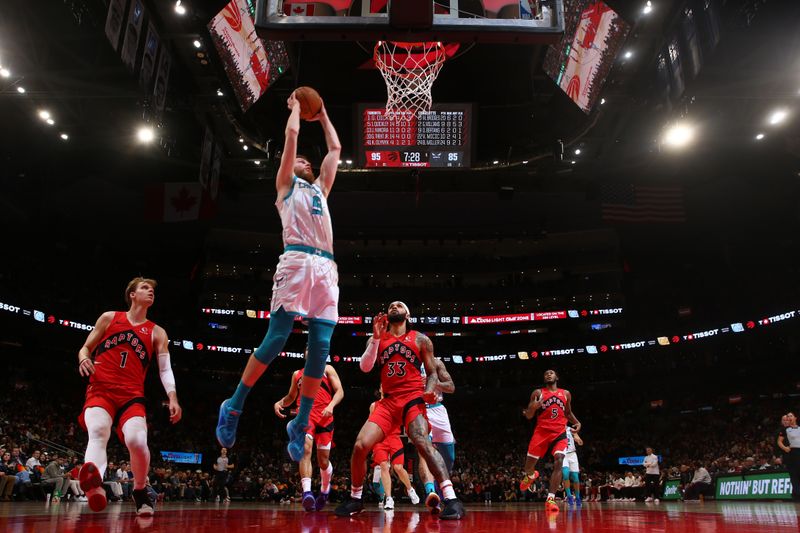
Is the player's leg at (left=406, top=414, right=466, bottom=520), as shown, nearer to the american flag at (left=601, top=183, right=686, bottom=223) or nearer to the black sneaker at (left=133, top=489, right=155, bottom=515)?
the black sneaker at (left=133, top=489, right=155, bottom=515)

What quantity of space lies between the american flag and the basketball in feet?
70.5

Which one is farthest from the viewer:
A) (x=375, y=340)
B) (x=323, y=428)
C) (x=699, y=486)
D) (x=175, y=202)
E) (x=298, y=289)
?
(x=175, y=202)

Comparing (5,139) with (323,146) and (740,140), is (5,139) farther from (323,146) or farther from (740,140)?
(740,140)

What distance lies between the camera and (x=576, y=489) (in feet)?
44.1

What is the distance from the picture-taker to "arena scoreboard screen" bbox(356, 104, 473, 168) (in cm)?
1608

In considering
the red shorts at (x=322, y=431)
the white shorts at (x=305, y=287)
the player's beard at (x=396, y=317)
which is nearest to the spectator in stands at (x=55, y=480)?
the red shorts at (x=322, y=431)

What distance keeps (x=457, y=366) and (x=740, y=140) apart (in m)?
24.4

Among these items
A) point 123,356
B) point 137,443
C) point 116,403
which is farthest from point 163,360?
point 137,443

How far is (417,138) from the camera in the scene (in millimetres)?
16172

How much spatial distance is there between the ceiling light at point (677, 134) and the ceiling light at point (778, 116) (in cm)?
371

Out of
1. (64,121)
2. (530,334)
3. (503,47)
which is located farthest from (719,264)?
(64,121)

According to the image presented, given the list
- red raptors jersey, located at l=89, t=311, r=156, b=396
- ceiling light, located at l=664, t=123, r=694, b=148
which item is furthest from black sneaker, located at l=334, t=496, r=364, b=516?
ceiling light, located at l=664, t=123, r=694, b=148

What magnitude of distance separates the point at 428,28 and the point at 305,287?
14.1 feet

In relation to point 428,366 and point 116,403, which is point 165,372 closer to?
point 116,403
